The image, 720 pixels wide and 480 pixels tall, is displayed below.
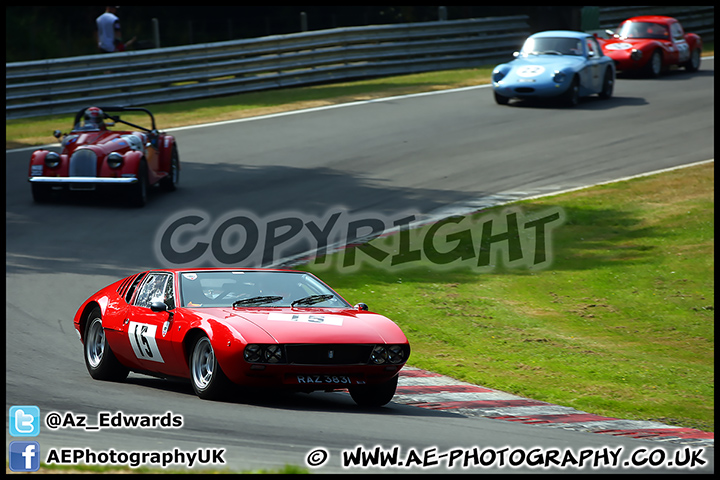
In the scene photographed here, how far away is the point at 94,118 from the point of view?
669 inches

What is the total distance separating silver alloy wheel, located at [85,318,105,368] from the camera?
896 centimetres

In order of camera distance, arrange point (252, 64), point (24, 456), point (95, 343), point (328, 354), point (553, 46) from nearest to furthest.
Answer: point (24, 456), point (328, 354), point (95, 343), point (553, 46), point (252, 64)

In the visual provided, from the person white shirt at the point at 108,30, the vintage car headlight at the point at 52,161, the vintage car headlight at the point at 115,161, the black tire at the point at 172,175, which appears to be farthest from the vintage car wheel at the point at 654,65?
the vintage car headlight at the point at 52,161

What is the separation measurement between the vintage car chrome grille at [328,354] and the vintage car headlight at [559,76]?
1696 cm

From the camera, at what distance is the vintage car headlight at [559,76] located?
23188 mm

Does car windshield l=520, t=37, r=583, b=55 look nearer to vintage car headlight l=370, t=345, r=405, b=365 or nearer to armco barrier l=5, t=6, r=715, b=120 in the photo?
armco barrier l=5, t=6, r=715, b=120

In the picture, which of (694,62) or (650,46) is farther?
(694,62)

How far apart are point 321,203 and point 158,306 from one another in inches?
338

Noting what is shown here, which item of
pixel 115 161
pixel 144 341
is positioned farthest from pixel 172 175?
pixel 144 341

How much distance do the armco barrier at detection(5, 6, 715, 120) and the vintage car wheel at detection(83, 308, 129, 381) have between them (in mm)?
15023

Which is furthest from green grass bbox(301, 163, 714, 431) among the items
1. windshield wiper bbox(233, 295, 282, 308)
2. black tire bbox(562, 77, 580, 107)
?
black tire bbox(562, 77, 580, 107)

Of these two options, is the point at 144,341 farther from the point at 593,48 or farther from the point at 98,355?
the point at 593,48

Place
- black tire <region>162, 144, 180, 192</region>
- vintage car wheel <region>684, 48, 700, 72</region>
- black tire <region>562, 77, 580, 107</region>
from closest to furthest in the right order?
black tire <region>162, 144, 180, 192</region>, black tire <region>562, 77, 580, 107</region>, vintage car wheel <region>684, 48, 700, 72</region>

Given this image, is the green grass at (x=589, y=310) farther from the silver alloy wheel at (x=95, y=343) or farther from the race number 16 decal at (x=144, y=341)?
the silver alloy wheel at (x=95, y=343)
